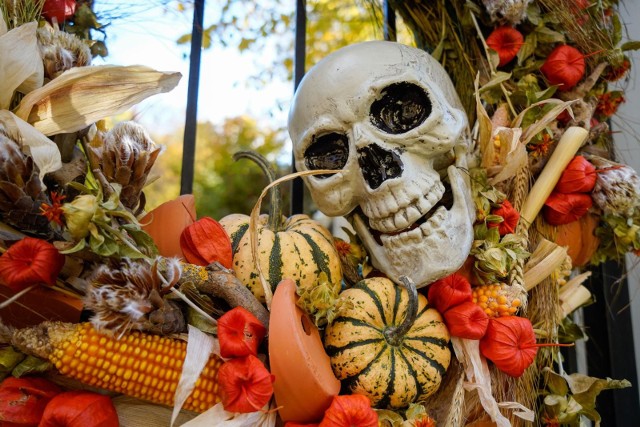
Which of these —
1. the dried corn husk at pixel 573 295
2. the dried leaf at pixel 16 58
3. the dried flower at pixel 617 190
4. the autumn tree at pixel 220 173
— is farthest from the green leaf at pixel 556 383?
the autumn tree at pixel 220 173

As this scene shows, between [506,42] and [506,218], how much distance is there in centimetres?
48

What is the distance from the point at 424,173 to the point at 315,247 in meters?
0.26

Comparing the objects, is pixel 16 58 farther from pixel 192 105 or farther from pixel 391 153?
pixel 391 153

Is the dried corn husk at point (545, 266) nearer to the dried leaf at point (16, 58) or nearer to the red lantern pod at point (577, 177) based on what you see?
the red lantern pod at point (577, 177)

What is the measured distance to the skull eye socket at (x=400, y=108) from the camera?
1.17 m

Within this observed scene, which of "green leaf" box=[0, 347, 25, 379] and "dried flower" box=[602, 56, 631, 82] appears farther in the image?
"dried flower" box=[602, 56, 631, 82]

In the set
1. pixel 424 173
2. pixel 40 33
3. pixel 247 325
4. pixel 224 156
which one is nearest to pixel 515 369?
pixel 424 173

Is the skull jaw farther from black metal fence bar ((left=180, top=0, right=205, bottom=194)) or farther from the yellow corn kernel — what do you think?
black metal fence bar ((left=180, top=0, right=205, bottom=194))

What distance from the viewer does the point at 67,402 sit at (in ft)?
2.80

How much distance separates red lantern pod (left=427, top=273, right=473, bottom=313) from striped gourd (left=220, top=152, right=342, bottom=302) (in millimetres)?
189

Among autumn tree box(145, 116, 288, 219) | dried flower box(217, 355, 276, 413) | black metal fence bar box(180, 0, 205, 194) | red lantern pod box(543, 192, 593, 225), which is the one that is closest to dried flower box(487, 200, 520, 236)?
red lantern pod box(543, 192, 593, 225)

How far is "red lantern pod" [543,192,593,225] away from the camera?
52.9 inches

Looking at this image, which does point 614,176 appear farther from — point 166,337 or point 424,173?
point 166,337

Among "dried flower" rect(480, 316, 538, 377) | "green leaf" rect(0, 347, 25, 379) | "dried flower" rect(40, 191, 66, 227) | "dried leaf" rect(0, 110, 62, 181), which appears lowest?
"dried flower" rect(480, 316, 538, 377)
